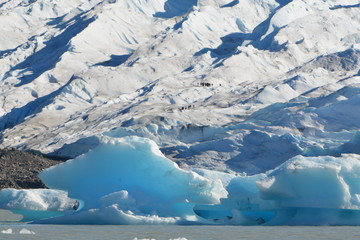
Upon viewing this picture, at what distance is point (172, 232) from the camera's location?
1057 inches

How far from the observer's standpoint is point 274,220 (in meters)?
30.0

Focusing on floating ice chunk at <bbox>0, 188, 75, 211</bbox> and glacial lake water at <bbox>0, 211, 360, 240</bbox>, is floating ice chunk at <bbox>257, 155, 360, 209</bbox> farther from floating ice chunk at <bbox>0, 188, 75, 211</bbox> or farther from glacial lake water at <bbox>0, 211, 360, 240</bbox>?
floating ice chunk at <bbox>0, 188, 75, 211</bbox>

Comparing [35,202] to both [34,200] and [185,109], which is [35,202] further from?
[185,109]

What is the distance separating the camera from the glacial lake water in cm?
2512

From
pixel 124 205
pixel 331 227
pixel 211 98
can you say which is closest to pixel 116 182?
pixel 124 205

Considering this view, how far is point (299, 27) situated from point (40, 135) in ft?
121

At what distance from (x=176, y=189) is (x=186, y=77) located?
6812cm

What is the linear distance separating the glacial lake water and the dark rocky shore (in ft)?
75.6

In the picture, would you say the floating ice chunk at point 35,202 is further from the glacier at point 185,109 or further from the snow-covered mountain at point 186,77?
the snow-covered mountain at point 186,77

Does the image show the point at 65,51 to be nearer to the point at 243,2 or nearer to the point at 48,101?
the point at 48,101

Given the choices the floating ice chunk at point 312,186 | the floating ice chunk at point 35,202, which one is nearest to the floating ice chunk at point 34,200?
the floating ice chunk at point 35,202

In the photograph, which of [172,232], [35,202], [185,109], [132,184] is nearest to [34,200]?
[35,202]

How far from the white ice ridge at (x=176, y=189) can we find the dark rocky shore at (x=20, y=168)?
870 inches

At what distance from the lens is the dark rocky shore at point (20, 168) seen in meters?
52.1
